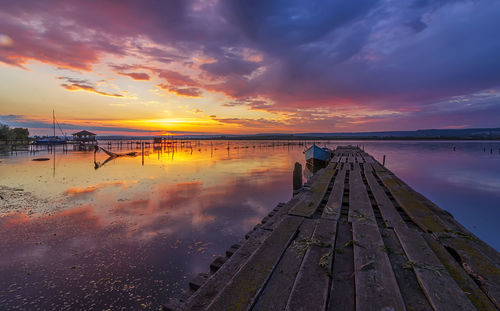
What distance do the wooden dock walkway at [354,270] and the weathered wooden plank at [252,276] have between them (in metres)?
0.01

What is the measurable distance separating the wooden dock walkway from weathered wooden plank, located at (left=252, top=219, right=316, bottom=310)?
0.01 metres

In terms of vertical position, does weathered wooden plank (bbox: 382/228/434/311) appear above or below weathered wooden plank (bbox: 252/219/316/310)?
above

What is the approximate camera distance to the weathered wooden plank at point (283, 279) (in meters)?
2.56

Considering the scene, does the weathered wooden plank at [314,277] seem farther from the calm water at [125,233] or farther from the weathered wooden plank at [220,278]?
the calm water at [125,233]

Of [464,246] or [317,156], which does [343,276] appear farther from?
[317,156]

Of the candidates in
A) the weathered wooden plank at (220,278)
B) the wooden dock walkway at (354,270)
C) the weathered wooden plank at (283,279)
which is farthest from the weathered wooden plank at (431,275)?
the weathered wooden plank at (220,278)

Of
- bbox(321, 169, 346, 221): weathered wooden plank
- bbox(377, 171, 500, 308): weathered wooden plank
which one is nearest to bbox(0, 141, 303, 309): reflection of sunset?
bbox(321, 169, 346, 221): weathered wooden plank

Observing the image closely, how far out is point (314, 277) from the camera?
3.02 meters

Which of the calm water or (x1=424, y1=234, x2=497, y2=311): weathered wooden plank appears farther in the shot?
the calm water

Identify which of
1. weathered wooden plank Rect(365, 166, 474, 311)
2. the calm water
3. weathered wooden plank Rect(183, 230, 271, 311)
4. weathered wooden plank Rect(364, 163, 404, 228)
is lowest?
the calm water

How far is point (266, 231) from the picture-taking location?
4855mm

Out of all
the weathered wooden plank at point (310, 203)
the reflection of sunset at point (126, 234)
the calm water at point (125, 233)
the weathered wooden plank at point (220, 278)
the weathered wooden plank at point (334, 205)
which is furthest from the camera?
the weathered wooden plank at point (310, 203)

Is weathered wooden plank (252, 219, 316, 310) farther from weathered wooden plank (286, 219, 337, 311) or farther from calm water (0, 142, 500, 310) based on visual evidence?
calm water (0, 142, 500, 310)

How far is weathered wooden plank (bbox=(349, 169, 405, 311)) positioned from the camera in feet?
8.14
